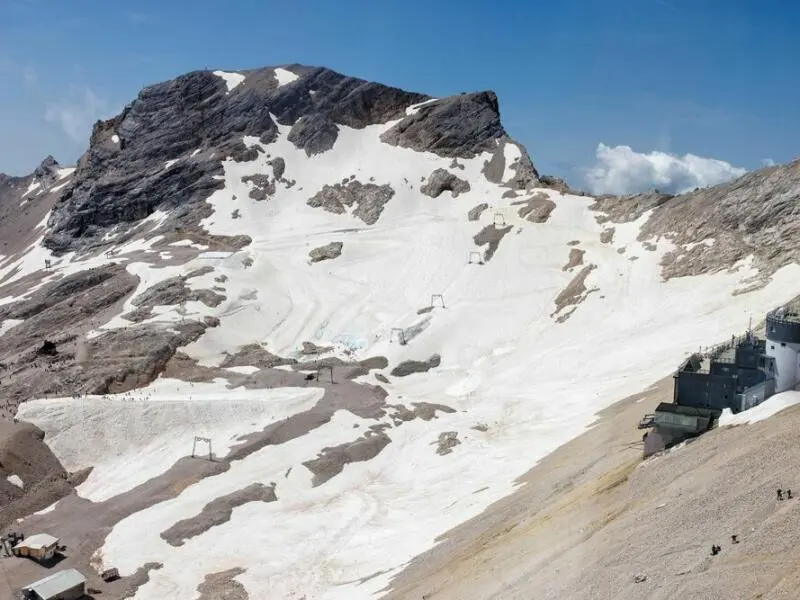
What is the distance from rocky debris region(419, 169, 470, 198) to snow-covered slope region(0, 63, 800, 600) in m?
0.46

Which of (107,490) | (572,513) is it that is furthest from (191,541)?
(572,513)

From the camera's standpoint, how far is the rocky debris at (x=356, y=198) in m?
106

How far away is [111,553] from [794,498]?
1396 inches

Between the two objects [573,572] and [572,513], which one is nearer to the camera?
[573,572]

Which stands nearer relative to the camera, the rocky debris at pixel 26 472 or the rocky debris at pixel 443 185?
the rocky debris at pixel 26 472

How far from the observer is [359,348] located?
7512cm

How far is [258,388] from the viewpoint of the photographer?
6212cm

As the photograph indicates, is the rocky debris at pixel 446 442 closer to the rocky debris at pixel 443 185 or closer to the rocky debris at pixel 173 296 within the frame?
the rocky debris at pixel 173 296

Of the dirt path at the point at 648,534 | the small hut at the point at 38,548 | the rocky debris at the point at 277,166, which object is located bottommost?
the dirt path at the point at 648,534

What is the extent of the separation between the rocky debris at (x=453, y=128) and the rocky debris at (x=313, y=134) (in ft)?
31.7

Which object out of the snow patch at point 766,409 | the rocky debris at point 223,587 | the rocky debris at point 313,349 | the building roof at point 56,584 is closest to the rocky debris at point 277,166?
the rocky debris at point 313,349

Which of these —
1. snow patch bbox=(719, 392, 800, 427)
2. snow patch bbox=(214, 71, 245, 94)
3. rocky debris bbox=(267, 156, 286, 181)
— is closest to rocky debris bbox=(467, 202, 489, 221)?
rocky debris bbox=(267, 156, 286, 181)

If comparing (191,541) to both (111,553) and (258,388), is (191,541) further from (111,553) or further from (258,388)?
(258,388)

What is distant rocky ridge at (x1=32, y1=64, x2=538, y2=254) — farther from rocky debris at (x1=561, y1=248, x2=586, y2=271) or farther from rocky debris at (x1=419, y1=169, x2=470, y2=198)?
rocky debris at (x1=561, y1=248, x2=586, y2=271)
